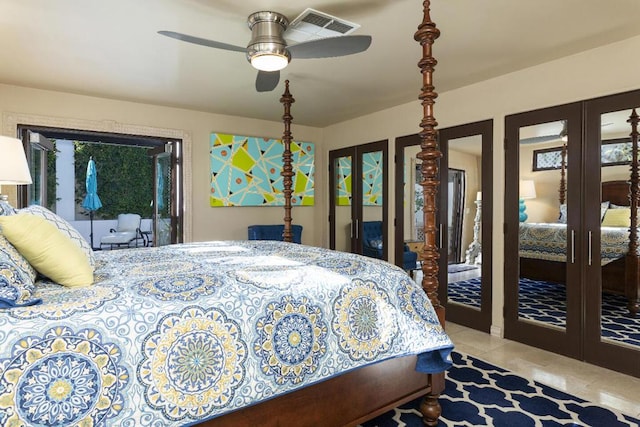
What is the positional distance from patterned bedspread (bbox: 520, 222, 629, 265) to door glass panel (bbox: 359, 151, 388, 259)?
71.4 inches

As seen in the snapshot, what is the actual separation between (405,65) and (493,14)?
38.0 inches

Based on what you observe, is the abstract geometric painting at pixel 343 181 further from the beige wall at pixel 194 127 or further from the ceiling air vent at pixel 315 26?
the ceiling air vent at pixel 315 26

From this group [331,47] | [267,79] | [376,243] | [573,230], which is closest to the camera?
[331,47]

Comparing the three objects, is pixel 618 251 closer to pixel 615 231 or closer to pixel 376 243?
pixel 615 231

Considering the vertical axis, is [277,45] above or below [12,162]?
above

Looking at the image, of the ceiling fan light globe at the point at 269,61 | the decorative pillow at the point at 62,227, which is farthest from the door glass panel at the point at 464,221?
the decorative pillow at the point at 62,227

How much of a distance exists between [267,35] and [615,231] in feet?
9.70

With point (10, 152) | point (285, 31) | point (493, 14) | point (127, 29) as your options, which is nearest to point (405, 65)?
point (493, 14)

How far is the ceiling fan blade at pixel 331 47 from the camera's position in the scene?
2.25 metres

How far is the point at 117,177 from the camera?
927 cm

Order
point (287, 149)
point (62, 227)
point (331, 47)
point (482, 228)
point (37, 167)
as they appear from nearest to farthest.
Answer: point (62, 227)
point (331, 47)
point (287, 149)
point (482, 228)
point (37, 167)

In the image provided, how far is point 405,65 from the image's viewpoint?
329 cm

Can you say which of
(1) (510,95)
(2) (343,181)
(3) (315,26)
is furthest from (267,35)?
(2) (343,181)

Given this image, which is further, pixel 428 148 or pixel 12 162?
pixel 12 162
